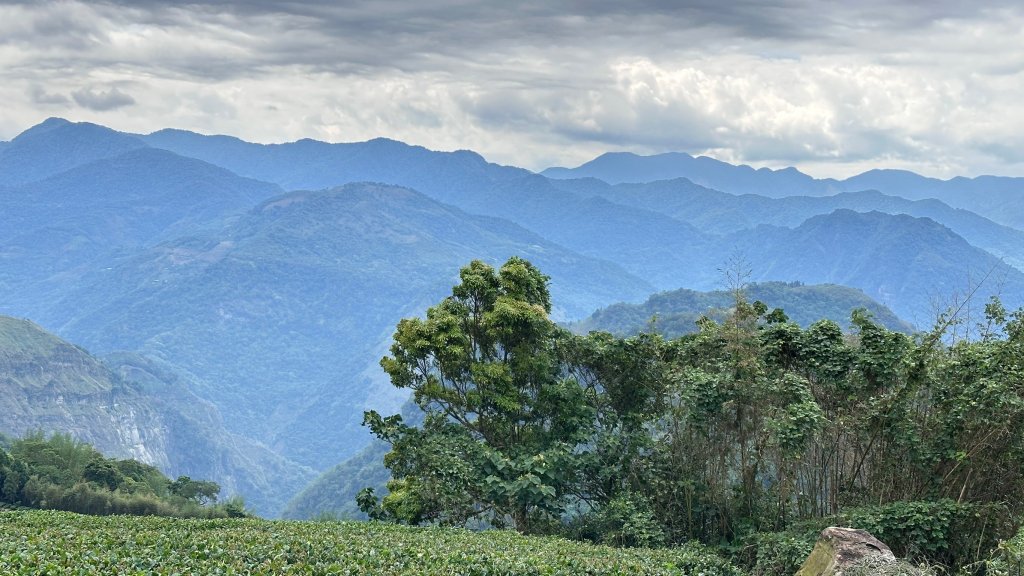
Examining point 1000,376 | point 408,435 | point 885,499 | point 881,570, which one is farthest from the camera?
point 408,435

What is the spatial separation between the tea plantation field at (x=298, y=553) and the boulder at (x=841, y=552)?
135cm

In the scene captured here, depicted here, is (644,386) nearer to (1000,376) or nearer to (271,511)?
(1000,376)

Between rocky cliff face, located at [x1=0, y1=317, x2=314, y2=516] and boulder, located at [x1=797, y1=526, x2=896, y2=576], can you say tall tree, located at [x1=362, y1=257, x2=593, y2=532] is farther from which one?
rocky cliff face, located at [x1=0, y1=317, x2=314, y2=516]

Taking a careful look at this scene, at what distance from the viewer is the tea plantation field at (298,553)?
9703 mm

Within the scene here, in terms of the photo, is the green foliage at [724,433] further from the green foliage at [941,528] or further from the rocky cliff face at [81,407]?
the rocky cliff face at [81,407]

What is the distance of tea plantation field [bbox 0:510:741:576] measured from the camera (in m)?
9.70

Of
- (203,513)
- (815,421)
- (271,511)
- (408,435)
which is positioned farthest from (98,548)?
(271,511)

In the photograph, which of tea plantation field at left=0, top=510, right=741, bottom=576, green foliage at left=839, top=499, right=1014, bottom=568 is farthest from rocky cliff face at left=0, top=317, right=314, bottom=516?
green foliage at left=839, top=499, right=1014, bottom=568

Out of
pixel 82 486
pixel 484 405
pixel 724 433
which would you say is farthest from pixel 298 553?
pixel 82 486

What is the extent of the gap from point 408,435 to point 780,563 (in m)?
9.14

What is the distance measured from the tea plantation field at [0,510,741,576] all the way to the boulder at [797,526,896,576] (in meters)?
1.35

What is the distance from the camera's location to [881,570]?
34.1ft

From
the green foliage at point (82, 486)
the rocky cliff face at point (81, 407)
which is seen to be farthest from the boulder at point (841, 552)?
the rocky cliff face at point (81, 407)

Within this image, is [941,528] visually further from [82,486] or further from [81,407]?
[81,407]
